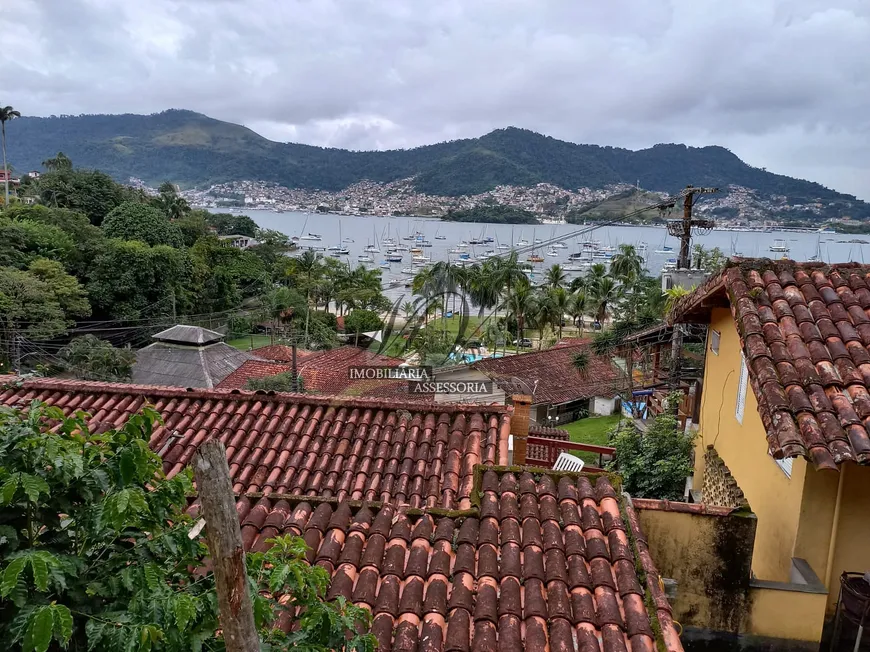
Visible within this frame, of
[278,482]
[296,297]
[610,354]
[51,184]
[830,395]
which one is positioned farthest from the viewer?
[51,184]

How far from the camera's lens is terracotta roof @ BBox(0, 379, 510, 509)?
6.80 m

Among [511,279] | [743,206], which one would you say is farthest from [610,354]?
[743,206]

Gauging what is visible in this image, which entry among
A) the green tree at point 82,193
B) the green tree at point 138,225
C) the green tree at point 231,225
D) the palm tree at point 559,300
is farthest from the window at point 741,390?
the green tree at point 231,225

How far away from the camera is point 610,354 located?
118 feet

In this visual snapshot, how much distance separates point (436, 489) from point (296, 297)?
48291 mm

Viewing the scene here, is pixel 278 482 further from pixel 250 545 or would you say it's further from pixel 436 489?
pixel 250 545

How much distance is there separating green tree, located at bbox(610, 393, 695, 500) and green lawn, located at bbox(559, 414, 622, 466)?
11.3m

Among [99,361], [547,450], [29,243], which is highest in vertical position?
[29,243]

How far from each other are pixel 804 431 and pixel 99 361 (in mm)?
33543

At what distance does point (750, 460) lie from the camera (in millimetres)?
7160

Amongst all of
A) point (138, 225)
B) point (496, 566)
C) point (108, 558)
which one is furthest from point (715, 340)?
point (138, 225)

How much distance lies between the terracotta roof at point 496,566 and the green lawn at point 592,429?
63.9ft

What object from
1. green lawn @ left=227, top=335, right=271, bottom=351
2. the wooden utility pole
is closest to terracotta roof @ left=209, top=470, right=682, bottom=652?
the wooden utility pole

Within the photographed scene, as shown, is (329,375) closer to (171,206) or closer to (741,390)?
(741,390)
